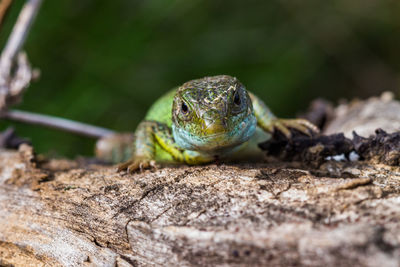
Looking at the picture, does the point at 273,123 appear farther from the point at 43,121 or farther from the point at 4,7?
the point at 4,7

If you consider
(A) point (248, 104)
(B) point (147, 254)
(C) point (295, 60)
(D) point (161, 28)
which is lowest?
(B) point (147, 254)

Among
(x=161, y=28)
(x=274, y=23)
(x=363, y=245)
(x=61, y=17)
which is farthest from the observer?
(x=274, y=23)

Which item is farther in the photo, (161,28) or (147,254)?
(161,28)

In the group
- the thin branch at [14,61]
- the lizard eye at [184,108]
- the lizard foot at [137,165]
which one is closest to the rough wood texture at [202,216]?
the lizard foot at [137,165]

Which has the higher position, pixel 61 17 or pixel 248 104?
pixel 61 17

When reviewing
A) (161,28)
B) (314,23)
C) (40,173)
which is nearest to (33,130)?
(161,28)

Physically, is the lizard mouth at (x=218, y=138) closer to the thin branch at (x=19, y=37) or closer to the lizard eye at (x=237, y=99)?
the lizard eye at (x=237, y=99)

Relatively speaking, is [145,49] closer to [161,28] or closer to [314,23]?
[161,28]
